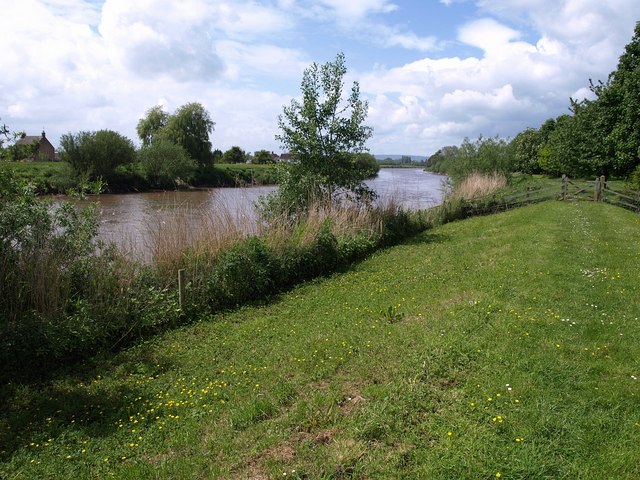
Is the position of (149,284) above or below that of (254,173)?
below

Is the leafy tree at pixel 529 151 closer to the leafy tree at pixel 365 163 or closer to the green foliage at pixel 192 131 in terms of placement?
the green foliage at pixel 192 131

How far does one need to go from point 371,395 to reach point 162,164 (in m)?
47.6

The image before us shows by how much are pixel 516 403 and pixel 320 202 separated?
10.7 meters

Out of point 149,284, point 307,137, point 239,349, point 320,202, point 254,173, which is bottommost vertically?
point 239,349

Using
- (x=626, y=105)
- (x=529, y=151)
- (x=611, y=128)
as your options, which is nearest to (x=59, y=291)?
(x=626, y=105)

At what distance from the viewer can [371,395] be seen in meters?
4.77

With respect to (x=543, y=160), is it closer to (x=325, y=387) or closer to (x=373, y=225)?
(x=373, y=225)

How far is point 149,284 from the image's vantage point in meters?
8.61

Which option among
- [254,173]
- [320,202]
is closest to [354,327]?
[320,202]

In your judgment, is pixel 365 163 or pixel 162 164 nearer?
pixel 365 163

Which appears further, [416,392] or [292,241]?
[292,241]

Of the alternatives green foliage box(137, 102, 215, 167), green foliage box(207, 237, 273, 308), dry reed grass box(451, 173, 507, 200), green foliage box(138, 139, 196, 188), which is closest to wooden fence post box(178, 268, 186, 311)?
green foliage box(207, 237, 273, 308)

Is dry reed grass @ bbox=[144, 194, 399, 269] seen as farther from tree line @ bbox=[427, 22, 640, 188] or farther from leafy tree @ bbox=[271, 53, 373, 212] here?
tree line @ bbox=[427, 22, 640, 188]

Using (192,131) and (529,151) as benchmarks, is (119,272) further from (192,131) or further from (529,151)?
(529,151)
